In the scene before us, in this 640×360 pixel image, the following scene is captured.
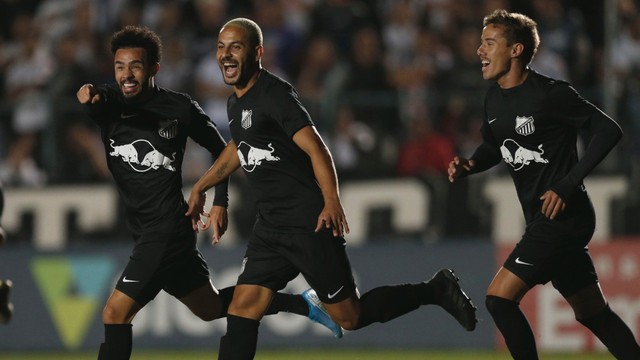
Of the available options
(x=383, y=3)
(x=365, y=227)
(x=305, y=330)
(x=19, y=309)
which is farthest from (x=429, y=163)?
(x=19, y=309)

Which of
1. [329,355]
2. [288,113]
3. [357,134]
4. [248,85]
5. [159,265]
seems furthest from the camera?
[357,134]

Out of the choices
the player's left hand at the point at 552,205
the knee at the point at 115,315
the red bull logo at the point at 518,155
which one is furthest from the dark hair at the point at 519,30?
the knee at the point at 115,315

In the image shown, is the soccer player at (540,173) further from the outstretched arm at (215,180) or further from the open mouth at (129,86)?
the open mouth at (129,86)

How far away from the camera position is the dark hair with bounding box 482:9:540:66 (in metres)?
7.69

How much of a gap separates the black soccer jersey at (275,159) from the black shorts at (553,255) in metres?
1.17

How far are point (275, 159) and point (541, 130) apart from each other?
1.49 m

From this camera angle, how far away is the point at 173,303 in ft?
41.1


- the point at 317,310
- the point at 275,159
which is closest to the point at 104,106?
the point at 275,159

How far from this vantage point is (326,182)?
7344 millimetres

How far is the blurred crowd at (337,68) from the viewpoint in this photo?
13172mm

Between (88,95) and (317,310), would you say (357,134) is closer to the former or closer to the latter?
(317,310)

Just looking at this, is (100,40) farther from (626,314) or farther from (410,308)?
(410,308)

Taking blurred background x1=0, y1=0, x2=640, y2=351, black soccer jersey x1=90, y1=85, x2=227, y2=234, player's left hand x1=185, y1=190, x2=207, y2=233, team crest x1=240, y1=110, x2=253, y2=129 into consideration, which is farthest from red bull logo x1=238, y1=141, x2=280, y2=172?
blurred background x1=0, y1=0, x2=640, y2=351

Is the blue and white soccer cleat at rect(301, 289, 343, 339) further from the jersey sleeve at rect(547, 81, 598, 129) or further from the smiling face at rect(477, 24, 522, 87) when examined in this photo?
the jersey sleeve at rect(547, 81, 598, 129)
